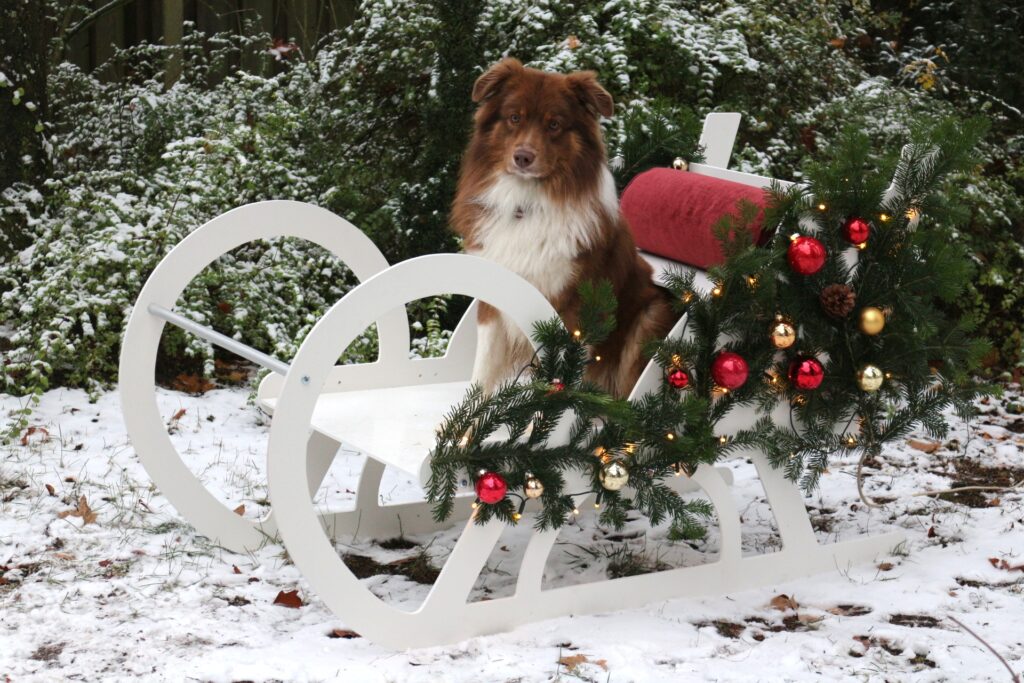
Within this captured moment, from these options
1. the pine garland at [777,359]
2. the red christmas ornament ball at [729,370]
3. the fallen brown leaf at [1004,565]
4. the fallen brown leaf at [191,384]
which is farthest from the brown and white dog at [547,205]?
the fallen brown leaf at [191,384]

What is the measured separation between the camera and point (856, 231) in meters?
2.96

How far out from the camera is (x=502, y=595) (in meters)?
3.10

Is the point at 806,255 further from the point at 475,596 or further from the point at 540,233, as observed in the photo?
the point at 475,596

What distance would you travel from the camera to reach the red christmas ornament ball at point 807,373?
9.60 ft

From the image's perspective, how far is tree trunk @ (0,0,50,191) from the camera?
4.80 meters

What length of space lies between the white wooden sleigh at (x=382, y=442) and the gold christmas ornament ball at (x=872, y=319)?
1.04 feet

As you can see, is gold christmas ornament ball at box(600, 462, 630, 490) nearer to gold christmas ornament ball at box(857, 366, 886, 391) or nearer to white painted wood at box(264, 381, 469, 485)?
white painted wood at box(264, 381, 469, 485)

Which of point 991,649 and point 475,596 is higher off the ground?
point 991,649

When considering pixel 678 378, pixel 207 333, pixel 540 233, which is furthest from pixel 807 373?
pixel 207 333

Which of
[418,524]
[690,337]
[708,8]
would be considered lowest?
[418,524]

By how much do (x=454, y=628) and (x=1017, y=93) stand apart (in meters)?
5.69

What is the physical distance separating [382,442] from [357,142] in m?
3.38

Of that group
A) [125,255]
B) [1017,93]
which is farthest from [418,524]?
[1017,93]

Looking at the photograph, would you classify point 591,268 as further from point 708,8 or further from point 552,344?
point 708,8
